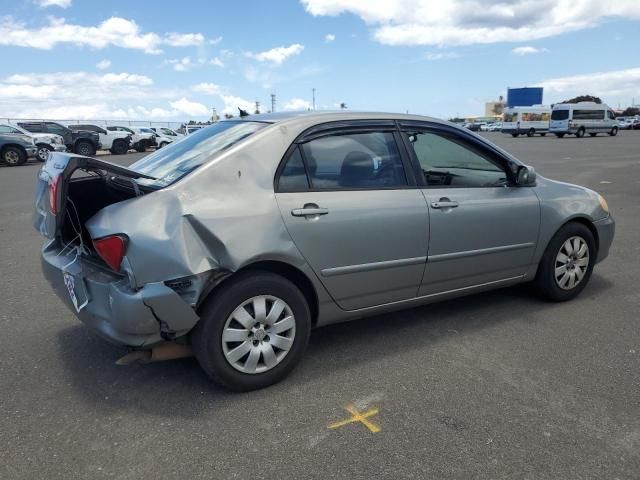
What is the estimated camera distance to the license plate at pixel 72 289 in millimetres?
3058

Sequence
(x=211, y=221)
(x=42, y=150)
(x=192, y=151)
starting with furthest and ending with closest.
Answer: (x=42, y=150) < (x=192, y=151) < (x=211, y=221)

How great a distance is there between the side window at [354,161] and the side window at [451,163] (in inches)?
9.3

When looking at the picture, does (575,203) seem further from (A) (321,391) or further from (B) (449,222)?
(A) (321,391)

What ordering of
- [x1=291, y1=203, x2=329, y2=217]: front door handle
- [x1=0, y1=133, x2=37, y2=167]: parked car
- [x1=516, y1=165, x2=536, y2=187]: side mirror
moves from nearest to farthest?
[x1=291, y1=203, x2=329, y2=217]: front door handle < [x1=516, y1=165, x2=536, y2=187]: side mirror < [x1=0, y1=133, x2=37, y2=167]: parked car

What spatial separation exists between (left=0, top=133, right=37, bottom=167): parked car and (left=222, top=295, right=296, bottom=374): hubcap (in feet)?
69.6

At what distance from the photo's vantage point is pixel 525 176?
13.5 ft

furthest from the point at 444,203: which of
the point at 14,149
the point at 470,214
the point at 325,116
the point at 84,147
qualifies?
the point at 84,147

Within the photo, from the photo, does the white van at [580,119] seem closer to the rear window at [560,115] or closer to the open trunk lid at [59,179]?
the rear window at [560,115]

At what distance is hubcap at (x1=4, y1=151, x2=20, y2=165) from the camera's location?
20.6 m

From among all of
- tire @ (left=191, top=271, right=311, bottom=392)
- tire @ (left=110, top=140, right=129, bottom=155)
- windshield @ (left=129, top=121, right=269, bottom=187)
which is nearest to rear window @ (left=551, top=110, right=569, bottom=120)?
tire @ (left=110, top=140, right=129, bottom=155)

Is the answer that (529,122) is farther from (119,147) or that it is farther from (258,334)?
(258,334)

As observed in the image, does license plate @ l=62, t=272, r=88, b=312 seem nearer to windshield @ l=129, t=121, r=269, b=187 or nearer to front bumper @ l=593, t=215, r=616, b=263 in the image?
windshield @ l=129, t=121, r=269, b=187

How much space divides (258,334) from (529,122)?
5131cm

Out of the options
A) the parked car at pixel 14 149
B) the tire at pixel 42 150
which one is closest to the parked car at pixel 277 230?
the parked car at pixel 14 149
